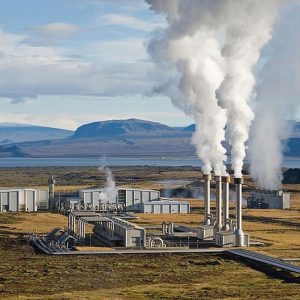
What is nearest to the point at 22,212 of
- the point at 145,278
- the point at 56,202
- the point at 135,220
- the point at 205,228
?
the point at 56,202

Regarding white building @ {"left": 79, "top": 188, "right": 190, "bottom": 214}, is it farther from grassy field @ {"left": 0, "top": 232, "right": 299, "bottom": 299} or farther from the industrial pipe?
grassy field @ {"left": 0, "top": 232, "right": 299, "bottom": 299}

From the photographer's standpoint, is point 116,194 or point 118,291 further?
point 116,194

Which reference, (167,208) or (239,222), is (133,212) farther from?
(239,222)

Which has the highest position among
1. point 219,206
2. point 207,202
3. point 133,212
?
point 207,202

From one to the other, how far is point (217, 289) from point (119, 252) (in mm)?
17132

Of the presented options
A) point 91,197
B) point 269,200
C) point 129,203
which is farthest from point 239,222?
point 269,200

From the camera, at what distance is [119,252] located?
64188mm

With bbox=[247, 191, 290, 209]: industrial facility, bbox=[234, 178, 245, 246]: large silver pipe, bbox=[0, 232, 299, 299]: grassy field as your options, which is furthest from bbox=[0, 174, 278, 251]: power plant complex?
bbox=[0, 232, 299, 299]: grassy field

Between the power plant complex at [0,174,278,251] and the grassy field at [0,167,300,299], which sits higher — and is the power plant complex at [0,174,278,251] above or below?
above

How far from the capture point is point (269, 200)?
125125 millimetres

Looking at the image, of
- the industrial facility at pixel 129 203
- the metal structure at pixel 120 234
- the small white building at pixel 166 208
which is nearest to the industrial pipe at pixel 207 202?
the metal structure at pixel 120 234

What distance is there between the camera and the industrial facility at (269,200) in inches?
4829

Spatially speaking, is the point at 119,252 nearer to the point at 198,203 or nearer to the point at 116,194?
the point at 116,194

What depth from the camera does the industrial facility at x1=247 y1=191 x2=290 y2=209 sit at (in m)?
123
